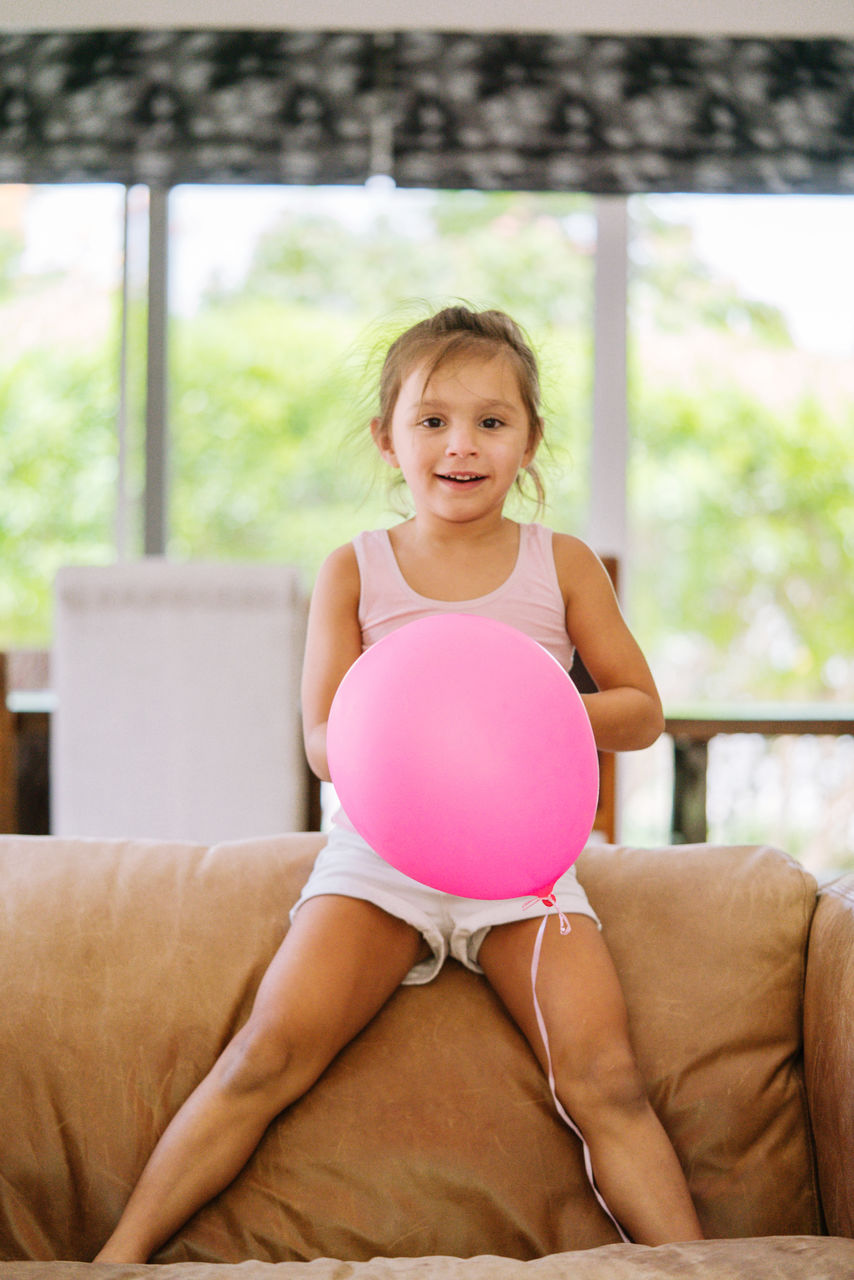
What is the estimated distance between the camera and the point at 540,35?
11.1 feet

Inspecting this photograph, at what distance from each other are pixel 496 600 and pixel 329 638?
0.21m

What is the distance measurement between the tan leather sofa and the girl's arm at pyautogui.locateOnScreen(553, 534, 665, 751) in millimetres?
186

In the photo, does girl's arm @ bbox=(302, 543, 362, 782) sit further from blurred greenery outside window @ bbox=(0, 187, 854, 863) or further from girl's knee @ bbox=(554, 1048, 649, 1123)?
blurred greenery outside window @ bbox=(0, 187, 854, 863)

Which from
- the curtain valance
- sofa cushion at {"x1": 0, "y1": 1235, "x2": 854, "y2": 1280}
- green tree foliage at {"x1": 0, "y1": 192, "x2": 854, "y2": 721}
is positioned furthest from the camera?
green tree foliage at {"x1": 0, "y1": 192, "x2": 854, "y2": 721}

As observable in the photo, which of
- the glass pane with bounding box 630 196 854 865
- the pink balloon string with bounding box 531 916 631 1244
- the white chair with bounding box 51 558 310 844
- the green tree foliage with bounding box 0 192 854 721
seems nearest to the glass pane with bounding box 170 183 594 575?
the green tree foliage with bounding box 0 192 854 721

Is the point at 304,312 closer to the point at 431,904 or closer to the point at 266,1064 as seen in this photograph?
the point at 431,904

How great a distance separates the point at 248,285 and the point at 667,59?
60.7 inches

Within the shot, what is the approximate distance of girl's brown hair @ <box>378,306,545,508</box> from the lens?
1285 mm

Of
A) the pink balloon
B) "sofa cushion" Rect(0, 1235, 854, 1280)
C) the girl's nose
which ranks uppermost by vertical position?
the girl's nose

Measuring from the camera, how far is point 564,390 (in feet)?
11.6

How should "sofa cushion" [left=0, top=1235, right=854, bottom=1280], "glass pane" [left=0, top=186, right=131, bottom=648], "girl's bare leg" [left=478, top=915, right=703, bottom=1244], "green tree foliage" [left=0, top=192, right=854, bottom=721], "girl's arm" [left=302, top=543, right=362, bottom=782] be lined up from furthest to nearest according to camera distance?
"green tree foliage" [left=0, top=192, right=854, bottom=721], "glass pane" [left=0, top=186, right=131, bottom=648], "girl's arm" [left=302, top=543, right=362, bottom=782], "girl's bare leg" [left=478, top=915, right=703, bottom=1244], "sofa cushion" [left=0, top=1235, right=854, bottom=1280]

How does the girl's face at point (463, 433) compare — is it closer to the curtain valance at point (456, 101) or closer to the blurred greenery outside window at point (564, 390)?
the blurred greenery outside window at point (564, 390)

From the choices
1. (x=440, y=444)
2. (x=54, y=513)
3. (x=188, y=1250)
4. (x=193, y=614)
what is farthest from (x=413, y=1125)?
(x=54, y=513)

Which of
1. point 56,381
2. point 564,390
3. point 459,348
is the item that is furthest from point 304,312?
point 459,348
